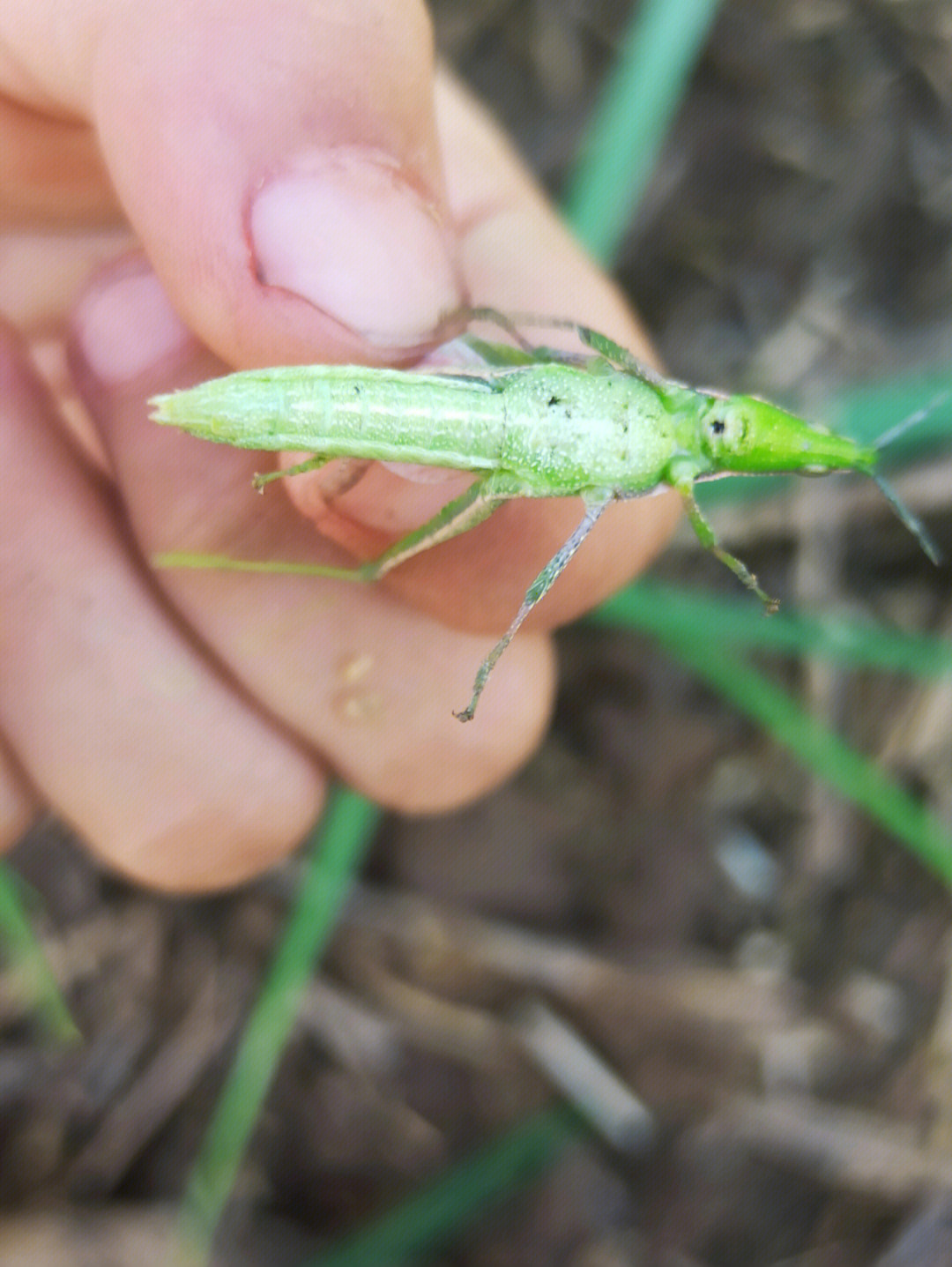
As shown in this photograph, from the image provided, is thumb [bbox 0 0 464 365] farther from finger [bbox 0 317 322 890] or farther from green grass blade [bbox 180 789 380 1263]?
green grass blade [bbox 180 789 380 1263]

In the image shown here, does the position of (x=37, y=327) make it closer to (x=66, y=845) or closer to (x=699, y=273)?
(x=66, y=845)

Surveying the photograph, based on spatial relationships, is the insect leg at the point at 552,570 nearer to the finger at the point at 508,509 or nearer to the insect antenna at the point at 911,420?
the finger at the point at 508,509

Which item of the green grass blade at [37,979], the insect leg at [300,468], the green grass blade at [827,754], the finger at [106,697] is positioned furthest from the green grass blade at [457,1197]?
the insect leg at [300,468]

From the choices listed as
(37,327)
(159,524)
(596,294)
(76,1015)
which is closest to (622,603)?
(596,294)

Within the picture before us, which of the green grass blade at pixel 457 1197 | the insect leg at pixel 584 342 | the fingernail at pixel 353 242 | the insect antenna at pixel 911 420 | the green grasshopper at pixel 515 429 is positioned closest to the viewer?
the fingernail at pixel 353 242

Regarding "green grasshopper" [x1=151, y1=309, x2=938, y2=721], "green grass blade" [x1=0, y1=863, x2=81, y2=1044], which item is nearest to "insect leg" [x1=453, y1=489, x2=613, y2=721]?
"green grasshopper" [x1=151, y1=309, x2=938, y2=721]

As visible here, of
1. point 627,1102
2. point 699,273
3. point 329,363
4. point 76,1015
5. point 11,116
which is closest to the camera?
point 329,363

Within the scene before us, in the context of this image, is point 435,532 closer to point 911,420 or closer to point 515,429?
point 515,429

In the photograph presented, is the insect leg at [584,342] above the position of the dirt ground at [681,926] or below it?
Answer: above
